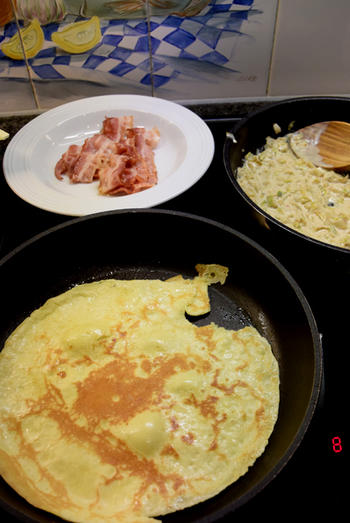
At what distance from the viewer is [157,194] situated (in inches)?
57.4

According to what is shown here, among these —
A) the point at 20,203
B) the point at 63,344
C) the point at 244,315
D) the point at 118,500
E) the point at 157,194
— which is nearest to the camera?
the point at 118,500

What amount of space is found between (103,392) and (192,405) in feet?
0.73

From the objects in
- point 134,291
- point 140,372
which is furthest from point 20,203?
point 140,372

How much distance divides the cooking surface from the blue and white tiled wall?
204 mm

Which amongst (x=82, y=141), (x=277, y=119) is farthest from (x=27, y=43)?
(x=277, y=119)

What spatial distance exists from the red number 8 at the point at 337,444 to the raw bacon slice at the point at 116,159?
3.28 ft

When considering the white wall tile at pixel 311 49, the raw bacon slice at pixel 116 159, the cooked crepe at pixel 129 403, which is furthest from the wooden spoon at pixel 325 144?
the cooked crepe at pixel 129 403

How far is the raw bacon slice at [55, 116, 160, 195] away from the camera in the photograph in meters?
1.56

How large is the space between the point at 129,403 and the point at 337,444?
1.63 feet

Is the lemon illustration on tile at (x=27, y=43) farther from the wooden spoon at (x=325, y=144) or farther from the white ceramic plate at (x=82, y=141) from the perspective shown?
the wooden spoon at (x=325, y=144)

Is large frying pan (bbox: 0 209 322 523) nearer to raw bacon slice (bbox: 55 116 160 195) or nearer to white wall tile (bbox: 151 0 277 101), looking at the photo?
raw bacon slice (bbox: 55 116 160 195)

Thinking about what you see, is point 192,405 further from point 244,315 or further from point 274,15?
point 274,15

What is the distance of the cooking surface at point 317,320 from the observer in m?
0.96

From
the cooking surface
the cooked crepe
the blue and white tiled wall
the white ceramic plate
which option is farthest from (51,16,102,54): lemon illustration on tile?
the cooked crepe
